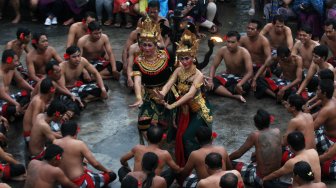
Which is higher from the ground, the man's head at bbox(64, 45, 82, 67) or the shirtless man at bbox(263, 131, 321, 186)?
the man's head at bbox(64, 45, 82, 67)

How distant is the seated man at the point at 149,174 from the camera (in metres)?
6.29

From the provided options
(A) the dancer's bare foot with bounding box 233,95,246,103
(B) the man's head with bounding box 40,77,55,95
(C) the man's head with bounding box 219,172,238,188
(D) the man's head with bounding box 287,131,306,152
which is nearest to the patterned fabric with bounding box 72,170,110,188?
(B) the man's head with bounding box 40,77,55,95

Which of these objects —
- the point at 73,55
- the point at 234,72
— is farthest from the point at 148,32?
the point at 234,72

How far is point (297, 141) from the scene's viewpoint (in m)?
6.70

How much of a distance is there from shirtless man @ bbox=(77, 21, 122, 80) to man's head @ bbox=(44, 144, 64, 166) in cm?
413

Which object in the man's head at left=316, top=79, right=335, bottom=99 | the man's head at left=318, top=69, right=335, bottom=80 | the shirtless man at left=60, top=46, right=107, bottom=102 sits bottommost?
the shirtless man at left=60, top=46, right=107, bottom=102

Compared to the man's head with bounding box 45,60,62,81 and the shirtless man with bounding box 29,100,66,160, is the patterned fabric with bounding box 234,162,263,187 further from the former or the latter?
the man's head with bounding box 45,60,62,81

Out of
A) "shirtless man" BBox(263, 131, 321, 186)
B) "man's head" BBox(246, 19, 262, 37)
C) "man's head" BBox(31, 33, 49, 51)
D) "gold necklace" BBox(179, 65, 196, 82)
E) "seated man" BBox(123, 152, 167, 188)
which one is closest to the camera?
"seated man" BBox(123, 152, 167, 188)

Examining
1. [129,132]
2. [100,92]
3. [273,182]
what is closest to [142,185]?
Result: [273,182]

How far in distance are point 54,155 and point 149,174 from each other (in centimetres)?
102

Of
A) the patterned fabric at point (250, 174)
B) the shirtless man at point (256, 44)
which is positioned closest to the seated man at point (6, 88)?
A: the patterned fabric at point (250, 174)

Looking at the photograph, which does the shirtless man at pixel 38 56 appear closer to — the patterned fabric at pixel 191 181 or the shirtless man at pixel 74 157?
the shirtless man at pixel 74 157

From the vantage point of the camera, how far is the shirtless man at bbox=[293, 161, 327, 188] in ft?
19.8

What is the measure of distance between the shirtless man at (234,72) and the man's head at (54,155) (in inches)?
155
